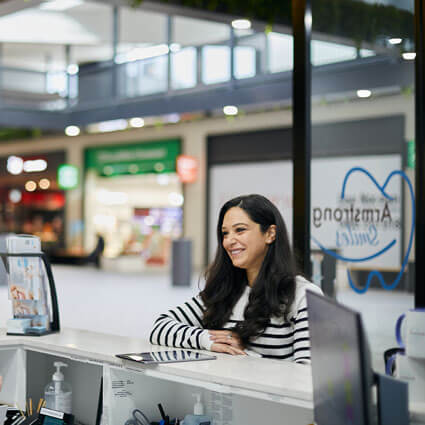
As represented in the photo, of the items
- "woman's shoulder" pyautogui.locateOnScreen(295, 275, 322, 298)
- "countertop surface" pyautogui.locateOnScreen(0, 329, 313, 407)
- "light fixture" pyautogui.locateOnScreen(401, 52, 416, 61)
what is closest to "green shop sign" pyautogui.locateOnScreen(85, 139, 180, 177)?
"light fixture" pyautogui.locateOnScreen(401, 52, 416, 61)

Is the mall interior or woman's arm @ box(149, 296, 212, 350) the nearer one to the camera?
the mall interior

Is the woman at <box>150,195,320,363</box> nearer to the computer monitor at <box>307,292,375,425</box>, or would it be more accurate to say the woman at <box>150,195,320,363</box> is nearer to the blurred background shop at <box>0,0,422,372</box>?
the blurred background shop at <box>0,0,422,372</box>

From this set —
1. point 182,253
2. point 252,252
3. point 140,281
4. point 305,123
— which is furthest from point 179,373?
point 140,281

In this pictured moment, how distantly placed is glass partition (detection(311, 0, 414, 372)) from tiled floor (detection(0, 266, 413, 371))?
0.05ft

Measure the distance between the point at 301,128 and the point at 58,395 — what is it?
7.39ft

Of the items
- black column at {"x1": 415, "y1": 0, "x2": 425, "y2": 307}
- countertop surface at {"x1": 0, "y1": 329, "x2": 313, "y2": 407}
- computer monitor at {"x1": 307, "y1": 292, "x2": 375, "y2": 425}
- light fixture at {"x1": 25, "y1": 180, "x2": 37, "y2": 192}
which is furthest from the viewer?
light fixture at {"x1": 25, "y1": 180, "x2": 37, "y2": 192}

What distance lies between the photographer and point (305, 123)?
4.23m

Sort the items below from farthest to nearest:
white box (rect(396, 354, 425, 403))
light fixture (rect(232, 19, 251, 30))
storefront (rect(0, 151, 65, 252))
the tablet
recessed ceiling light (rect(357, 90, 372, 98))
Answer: storefront (rect(0, 151, 65, 252))
light fixture (rect(232, 19, 251, 30))
recessed ceiling light (rect(357, 90, 372, 98))
the tablet
white box (rect(396, 354, 425, 403))

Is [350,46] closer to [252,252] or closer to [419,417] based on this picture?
[252,252]

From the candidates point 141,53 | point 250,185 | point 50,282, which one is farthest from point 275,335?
point 250,185

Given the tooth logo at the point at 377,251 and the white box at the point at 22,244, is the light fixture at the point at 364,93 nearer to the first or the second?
the tooth logo at the point at 377,251

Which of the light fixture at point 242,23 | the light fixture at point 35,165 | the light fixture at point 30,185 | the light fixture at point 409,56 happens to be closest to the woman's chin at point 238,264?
the light fixture at point 409,56

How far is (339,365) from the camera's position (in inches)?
58.1

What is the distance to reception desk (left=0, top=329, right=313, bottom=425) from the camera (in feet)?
6.91
